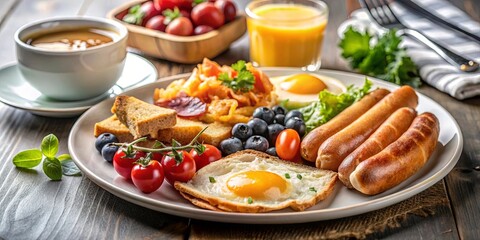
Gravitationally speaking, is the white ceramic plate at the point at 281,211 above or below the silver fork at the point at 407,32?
above

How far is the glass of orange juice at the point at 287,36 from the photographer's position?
197 inches

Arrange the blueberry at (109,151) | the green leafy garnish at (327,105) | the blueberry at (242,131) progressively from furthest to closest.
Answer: the green leafy garnish at (327,105)
the blueberry at (242,131)
the blueberry at (109,151)

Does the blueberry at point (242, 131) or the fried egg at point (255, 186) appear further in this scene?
the blueberry at point (242, 131)

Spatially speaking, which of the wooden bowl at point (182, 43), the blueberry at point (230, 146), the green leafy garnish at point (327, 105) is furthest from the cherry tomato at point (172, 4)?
the blueberry at point (230, 146)

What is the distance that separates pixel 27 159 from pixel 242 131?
109 cm

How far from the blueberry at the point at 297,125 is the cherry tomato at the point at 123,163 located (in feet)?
3.04

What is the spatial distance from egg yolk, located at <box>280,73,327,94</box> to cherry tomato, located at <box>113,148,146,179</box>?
1.36 metres

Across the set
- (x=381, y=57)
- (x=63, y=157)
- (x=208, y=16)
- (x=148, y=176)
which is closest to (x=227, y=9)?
(x=208, y=16)

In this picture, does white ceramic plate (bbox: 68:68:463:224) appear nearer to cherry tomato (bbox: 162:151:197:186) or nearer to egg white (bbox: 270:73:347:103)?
cherry tomato (bbox: 162:151:197:186)

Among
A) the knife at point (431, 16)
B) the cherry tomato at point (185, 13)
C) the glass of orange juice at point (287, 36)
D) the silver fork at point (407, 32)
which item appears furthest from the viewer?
the cherry tomato at point (185, 13)

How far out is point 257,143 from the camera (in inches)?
144

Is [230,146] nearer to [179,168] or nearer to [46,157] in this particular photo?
[179,168]

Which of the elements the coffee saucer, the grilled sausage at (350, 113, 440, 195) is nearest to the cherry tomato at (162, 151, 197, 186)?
the grilled sausage at (350, 113, 440, 195)

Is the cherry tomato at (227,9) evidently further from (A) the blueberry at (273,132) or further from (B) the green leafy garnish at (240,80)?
(A) the blueberry at (273,132)
